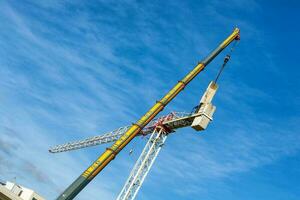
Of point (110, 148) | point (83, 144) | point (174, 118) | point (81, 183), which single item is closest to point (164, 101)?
point (174, 118)

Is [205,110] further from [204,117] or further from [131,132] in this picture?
[131,132]

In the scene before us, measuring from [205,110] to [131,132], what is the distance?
39.9ft

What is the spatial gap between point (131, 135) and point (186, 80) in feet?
49.3

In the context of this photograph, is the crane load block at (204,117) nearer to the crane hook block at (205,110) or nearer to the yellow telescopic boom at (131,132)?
the crane hook block at (205,110)

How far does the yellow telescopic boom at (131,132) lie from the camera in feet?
174

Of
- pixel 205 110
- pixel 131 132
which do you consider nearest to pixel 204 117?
pixel 205 110

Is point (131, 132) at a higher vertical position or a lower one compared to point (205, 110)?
lower

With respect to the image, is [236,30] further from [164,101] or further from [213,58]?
[164,101]

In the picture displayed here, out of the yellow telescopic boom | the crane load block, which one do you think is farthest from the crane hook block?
the yellow telescopic boom

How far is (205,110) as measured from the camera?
209 feet

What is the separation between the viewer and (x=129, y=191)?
2571 inches

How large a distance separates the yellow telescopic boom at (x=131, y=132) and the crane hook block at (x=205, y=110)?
4.79 meters

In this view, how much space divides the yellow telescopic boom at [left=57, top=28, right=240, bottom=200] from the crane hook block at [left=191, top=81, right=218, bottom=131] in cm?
479

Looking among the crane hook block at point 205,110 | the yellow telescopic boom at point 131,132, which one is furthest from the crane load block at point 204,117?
the yellow telescopic boom at point 131,132
